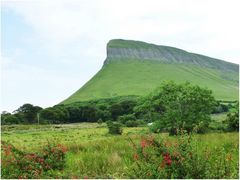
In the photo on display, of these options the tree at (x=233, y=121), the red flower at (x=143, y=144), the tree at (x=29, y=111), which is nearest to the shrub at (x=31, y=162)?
the red flower at (x=143, y=144)

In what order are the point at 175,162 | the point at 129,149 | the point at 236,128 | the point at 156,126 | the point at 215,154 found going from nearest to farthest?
the point at 175,162, the point at 215,154, the point at 129,149, the point at 236,128, the point at 156,126

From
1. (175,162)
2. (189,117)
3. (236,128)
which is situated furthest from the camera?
(189,117)

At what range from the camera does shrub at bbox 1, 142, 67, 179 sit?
12625 mm

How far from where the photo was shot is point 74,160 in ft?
46.7

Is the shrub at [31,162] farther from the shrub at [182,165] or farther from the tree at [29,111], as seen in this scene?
the tree at [29,111]

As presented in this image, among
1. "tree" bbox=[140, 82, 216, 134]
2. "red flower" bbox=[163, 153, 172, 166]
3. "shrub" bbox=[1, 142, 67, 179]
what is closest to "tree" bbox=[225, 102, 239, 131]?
"tree" bbox=[140, 82, 216, 134]

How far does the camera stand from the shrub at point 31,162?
12625 mm

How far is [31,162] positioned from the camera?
510 inches

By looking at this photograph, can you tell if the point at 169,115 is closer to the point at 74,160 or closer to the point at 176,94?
the point at 176,94

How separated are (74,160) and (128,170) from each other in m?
2.78

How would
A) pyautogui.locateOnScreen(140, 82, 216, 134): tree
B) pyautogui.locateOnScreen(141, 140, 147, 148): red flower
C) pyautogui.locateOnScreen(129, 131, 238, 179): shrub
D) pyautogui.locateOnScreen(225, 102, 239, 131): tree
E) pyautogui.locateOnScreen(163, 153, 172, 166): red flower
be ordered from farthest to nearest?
pyautogui.locateOnScreen(140, 82, 216, 134): tree, pyautogui.locateOnScreen(225, 102, 239, 131): tree, pyautogui.locateOnScreen(141, 140, 147, 148): red flower, pyautogui.locateOnScreen(163, 153, 172, 166): red flower, pyautogui.locateOnScreen(129, 131, 238, 179): shrub

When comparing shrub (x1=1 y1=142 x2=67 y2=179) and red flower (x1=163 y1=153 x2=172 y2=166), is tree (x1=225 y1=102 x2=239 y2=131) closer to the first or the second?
shrub (x1=1 y1=142 x2=67 y2=179)

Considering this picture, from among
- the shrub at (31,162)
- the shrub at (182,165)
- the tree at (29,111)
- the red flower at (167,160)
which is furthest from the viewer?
the tree at (29,111)

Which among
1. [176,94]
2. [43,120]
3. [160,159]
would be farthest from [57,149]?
[43,120]
